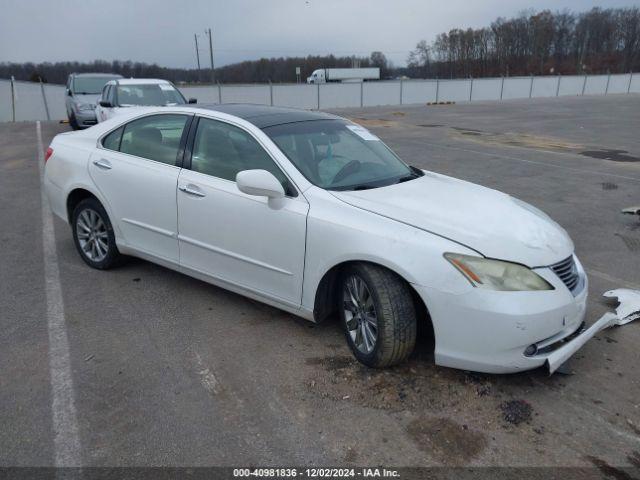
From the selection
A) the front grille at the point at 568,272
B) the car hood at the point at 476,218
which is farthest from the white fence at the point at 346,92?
the front grille at the point at 568,272

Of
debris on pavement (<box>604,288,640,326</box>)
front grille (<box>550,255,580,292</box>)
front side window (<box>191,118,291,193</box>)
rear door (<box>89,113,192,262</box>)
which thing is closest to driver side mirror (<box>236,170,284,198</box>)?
front side window (<box>191,118,291,193</box>)

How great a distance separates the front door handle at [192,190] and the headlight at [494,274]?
1.95 meters

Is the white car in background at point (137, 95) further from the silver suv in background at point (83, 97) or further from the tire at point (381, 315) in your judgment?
the tire at point (381, 315)

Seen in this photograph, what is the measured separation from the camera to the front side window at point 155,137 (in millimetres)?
4359

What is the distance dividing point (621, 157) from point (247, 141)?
1156cm

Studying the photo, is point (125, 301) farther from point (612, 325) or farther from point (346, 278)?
point (612, 325)

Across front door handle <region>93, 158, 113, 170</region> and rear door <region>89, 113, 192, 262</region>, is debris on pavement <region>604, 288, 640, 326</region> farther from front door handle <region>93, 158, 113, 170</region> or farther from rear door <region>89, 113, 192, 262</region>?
front door handle <region>93, 158, 113, 170</region>

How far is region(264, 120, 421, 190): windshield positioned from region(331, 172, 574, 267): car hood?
20 cm

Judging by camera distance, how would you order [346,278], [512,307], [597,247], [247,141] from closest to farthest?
[512,307] → [346,278] → [247,141] → [597,247]

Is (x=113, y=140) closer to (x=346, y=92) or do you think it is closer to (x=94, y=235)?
(x=94, y=235)

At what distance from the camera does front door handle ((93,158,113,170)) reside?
4711 millimetres

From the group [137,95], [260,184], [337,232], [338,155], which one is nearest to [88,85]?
[137,95]

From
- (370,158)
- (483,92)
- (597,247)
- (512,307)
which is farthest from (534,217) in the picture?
(483,92)

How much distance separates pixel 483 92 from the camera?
137 ft
